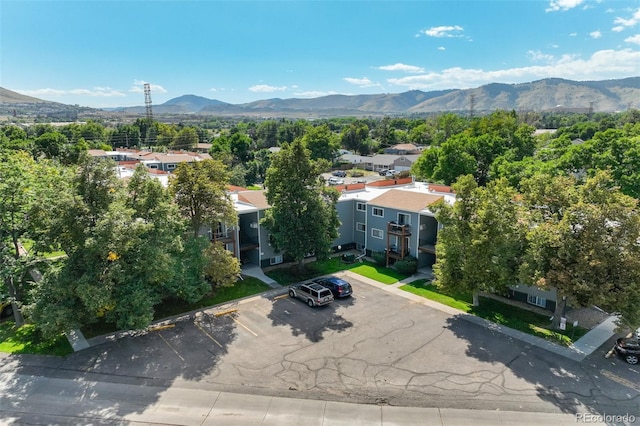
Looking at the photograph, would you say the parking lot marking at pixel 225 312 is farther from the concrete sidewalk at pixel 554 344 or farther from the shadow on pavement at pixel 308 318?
the concrete sidewalk at pixel 554 344

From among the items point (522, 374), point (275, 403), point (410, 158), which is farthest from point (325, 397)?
point (410, 158)

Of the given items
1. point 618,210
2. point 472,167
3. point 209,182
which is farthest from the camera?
point 472,167

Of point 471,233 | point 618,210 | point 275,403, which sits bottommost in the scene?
point 275,403

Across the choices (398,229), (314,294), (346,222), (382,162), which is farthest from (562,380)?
(382,162)

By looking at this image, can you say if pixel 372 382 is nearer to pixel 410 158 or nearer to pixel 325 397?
pixel 325 397

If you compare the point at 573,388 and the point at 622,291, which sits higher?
the point at 622,291

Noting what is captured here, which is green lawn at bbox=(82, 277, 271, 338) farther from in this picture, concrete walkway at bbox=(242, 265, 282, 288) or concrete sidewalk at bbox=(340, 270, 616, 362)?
concrete sidewalk at bbox=(340, 270, 616, 362)

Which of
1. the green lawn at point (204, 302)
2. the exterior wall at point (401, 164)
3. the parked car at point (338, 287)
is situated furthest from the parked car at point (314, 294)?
the exterior wall at point (401, 164)

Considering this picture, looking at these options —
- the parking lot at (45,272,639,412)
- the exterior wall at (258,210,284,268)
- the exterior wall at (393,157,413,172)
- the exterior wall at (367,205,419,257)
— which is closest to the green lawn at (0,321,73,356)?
the parking lot at (45,272,639,412)
